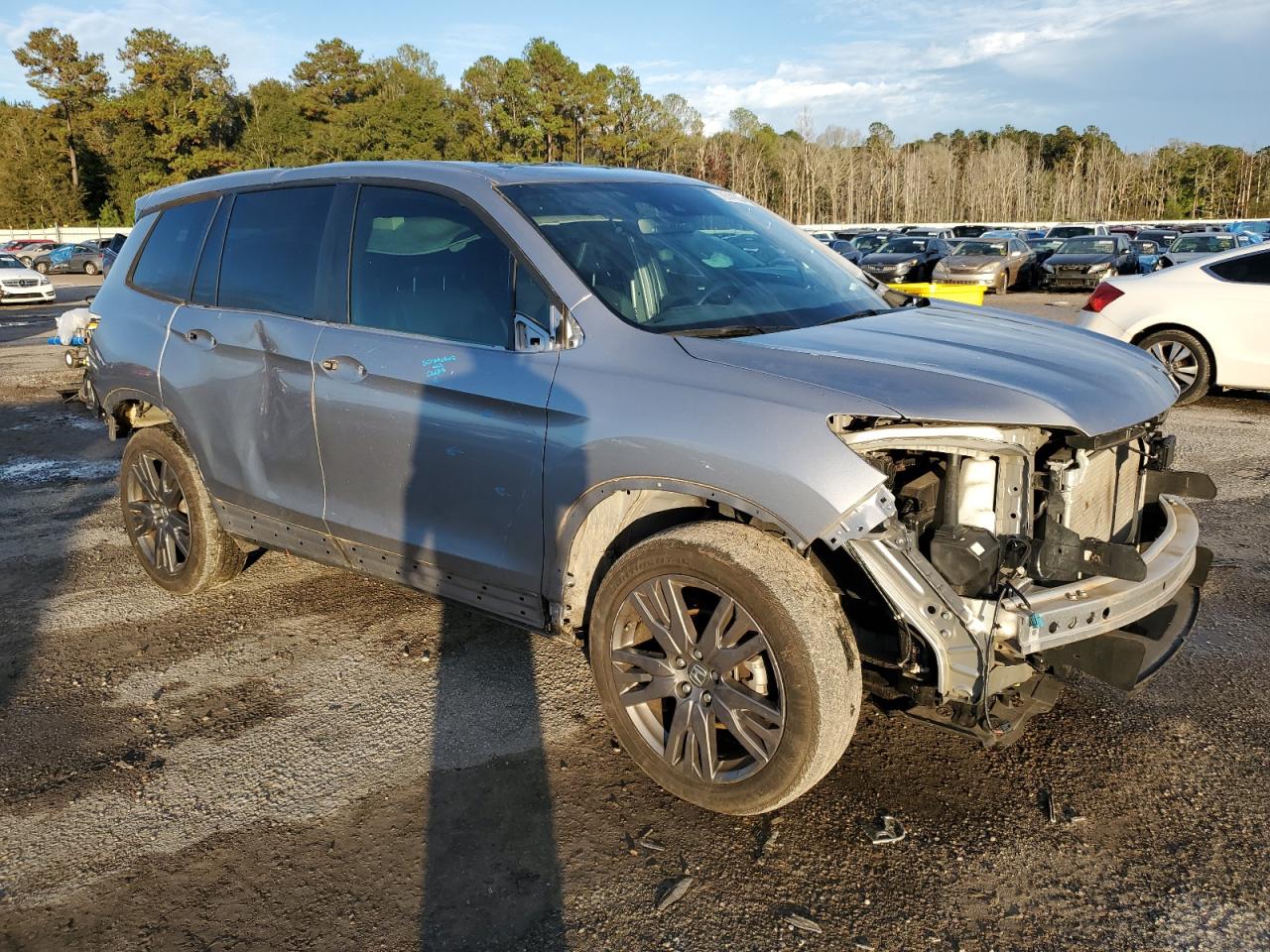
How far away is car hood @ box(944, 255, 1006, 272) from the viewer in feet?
89.2

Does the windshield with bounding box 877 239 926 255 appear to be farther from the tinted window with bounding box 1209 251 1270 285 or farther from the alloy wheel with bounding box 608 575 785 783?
Answer: the alloy wheel with bounding box 608 575 785 783

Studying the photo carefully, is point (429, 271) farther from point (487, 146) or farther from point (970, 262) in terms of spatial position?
point (487, 146)

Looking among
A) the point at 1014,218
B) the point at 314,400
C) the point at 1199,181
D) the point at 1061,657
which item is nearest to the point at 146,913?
the point at 314,400

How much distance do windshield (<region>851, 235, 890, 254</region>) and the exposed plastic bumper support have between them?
3195cm

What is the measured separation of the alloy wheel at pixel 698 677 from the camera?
2.88 meters

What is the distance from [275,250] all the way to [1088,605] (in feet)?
11.5

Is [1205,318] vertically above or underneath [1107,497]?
above

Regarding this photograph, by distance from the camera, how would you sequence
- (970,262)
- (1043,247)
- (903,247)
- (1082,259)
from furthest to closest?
1. (1043,247)
2. (903,247)
3. (970,262)
4. (1082,259)

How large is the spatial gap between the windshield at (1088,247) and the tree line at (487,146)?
160 ft

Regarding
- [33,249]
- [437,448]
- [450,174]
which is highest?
[33,249]

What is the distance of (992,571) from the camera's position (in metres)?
2.76

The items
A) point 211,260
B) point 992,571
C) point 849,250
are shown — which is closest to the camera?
point 992,571

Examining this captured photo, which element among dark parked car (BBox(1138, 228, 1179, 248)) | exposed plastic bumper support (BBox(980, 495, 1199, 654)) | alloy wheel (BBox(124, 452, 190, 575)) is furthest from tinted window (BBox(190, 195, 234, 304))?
dark parked car (BBox(1138, 228, 1179, 248))

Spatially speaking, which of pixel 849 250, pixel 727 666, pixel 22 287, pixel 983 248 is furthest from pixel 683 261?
pixel 22 287
